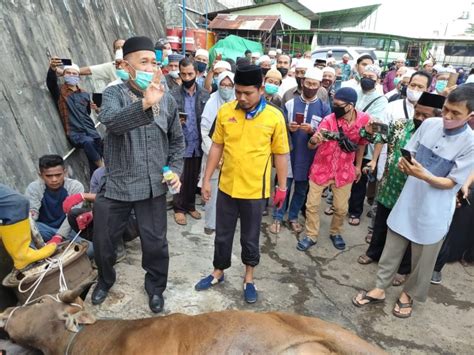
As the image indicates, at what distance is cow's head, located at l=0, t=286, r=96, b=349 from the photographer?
1985 millimetres

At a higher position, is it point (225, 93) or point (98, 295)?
point (225, 93)

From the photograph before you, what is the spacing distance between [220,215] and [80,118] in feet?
9.23

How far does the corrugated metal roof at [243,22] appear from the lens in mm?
18688

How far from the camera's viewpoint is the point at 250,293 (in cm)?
343

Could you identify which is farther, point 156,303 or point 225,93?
point 225,93

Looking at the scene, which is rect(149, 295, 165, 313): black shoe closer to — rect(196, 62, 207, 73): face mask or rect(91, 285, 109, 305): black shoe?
rect(91, 285, 109, 305): black shoe

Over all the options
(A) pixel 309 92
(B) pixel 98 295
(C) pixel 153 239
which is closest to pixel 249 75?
(C) pixel 153 239

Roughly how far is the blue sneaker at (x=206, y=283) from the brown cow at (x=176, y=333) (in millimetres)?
1511

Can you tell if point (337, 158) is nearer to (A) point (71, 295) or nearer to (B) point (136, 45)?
(B) point (136, 45)

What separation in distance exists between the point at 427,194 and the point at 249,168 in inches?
59.9

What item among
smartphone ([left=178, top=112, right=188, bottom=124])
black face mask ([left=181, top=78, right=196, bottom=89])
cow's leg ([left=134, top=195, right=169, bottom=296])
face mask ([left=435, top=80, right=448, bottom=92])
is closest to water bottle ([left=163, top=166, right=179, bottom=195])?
cow's leg ([left=134, top=195, right=169, bottom=296])

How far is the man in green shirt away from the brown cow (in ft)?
7.45

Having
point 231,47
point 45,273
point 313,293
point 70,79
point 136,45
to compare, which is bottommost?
point 313,293

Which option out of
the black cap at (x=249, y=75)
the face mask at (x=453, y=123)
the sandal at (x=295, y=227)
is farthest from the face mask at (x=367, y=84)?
the black cap at (x=249, y=75)
